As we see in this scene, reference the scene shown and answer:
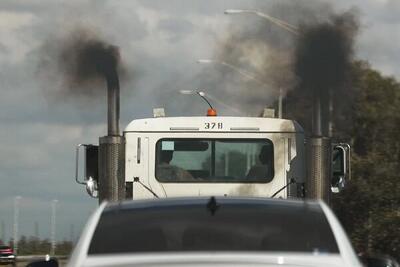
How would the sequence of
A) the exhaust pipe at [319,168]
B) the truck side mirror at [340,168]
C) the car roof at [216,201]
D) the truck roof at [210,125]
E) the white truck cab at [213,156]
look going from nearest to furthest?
the car roof at [216,201], the exhaust pipe at [319,168], the white truck cab at [213,156], the truck roof at [210,125], the truck side mirror at [340,168]


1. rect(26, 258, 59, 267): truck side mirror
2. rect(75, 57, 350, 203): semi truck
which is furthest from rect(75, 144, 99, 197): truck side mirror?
rect(26, 258, 59, 267): truck side mirror

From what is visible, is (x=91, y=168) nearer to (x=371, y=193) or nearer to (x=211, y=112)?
(x=211, y=112)

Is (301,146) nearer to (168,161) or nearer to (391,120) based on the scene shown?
(168,161)

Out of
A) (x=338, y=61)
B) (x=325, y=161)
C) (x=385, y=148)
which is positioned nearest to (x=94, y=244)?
(x=325, y=161)

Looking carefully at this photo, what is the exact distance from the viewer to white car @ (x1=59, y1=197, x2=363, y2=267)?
19.2 feet

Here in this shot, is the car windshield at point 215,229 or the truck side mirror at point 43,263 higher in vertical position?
the car windshield at point 215,229

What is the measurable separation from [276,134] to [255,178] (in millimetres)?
606

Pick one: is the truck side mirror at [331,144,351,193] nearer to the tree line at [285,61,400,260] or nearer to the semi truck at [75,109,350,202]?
the semi truck at [75,109,350,202]

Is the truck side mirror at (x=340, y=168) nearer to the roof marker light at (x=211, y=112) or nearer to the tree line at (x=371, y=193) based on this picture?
the roof marker light at (x=211, y=112)

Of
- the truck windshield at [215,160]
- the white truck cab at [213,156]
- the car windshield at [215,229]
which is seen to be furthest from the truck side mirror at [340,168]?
the car windshield at [215,229]

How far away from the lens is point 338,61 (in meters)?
19.9

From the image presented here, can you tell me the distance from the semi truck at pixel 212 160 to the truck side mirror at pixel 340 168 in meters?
0.07

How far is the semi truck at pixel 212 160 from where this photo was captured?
15.2 metres

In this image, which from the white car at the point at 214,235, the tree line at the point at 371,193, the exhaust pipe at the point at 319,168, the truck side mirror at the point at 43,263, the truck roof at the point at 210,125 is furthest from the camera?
the tree line at the point at 371,193
